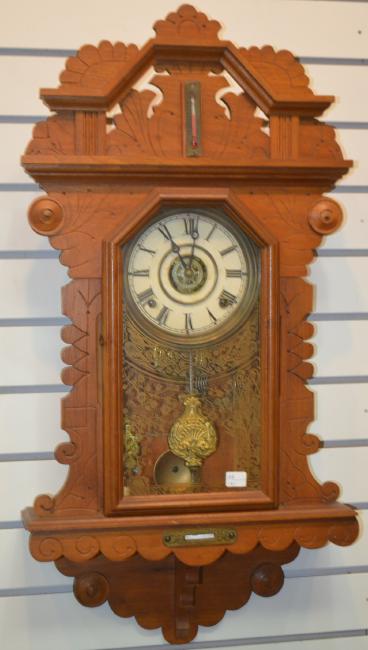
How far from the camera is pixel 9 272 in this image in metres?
1.42

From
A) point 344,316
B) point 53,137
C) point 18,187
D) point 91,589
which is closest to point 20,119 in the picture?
point 18,187

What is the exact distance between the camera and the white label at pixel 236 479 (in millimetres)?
1272

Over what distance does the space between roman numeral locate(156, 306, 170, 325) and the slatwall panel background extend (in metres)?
0.25

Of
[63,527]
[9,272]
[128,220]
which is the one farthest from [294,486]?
[9,272]

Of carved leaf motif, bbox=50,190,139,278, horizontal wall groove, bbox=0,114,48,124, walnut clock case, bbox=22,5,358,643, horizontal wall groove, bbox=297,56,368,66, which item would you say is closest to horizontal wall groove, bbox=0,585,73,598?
walnut clock case, bbox=22,5,358,643

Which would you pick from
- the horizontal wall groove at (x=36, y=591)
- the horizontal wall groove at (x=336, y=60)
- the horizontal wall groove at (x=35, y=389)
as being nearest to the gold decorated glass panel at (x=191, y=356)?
the horizontal wall groove at (x=35, y=389)

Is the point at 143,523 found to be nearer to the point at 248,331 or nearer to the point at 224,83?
the point at 248,331

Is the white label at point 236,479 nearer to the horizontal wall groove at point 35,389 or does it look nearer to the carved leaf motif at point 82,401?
the carved leaf motif at point 82,401

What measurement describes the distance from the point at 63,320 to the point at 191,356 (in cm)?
28

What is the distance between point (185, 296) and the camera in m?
1.28

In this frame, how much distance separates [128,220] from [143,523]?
1.52 ft

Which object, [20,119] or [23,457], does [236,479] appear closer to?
[23,457]

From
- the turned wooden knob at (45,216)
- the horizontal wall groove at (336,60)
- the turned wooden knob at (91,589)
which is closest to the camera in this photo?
the turned wooden knob at (45,216)

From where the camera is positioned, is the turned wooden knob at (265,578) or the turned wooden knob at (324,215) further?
the turned wooden knob at (265,578)
